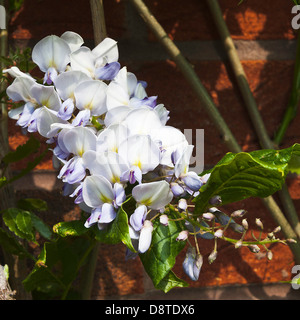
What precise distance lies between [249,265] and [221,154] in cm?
15

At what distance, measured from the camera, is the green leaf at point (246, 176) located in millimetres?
363

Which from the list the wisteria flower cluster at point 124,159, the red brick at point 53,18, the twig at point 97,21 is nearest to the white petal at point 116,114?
the wisteria flower cluster at point 124,159

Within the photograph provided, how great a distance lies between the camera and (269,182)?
38 cm

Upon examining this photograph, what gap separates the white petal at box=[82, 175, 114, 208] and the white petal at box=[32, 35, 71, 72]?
113 millimetres

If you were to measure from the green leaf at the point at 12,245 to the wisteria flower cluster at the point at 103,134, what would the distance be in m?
0.10

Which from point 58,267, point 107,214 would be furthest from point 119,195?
point 58,267

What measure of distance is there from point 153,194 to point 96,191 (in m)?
0.04

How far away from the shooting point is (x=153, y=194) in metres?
0.38

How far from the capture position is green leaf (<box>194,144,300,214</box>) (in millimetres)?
363

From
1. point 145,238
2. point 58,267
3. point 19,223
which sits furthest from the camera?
point 58,267

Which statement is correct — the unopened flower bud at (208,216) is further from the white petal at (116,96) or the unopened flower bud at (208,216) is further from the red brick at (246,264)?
the red brick at (246,264)

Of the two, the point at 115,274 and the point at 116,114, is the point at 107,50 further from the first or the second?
the point at 115,274

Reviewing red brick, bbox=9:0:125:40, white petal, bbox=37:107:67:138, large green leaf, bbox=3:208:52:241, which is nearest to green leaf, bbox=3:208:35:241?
→ large green leaf, bbox=3:208:52:241
